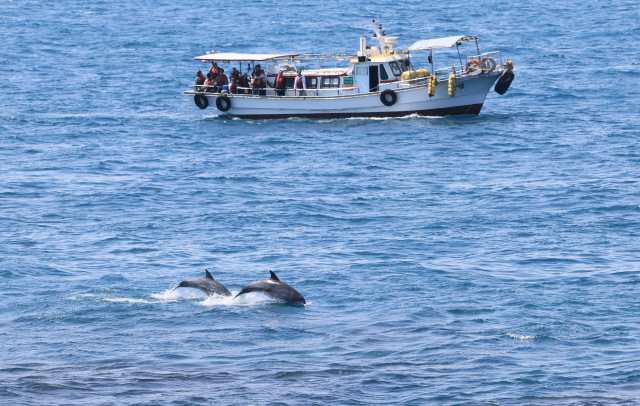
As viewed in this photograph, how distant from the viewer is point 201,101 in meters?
54.4

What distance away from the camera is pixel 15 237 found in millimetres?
29984

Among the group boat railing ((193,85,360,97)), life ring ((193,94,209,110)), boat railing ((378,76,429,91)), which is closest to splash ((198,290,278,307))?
boat railing ((378,76,429,91))

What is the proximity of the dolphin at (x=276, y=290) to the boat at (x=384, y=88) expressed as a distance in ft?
88.0

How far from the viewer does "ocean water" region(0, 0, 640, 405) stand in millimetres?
19016

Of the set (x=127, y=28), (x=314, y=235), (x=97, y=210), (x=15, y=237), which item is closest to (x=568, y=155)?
(x=314, y=235)

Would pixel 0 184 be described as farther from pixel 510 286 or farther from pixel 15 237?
pixel 510 286

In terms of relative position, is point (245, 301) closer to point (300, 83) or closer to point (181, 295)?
point (181, 295)

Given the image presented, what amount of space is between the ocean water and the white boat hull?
3.09 ft

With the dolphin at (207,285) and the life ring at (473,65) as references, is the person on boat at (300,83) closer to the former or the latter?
Answer: the life ring at (473,65)

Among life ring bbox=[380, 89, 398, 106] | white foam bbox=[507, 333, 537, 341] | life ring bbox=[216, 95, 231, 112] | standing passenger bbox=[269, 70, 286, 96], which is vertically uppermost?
standing passenger bbox=[269, 70, 286, 96]

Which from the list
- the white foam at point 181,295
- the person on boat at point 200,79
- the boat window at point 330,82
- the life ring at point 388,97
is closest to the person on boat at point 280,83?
the boat window at point 330,82

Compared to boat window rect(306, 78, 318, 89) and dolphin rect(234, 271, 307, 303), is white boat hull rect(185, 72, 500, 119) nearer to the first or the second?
boat window rect(306, 78, 318, 89)

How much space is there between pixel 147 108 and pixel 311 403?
4202 cm

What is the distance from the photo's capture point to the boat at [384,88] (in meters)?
49.4
